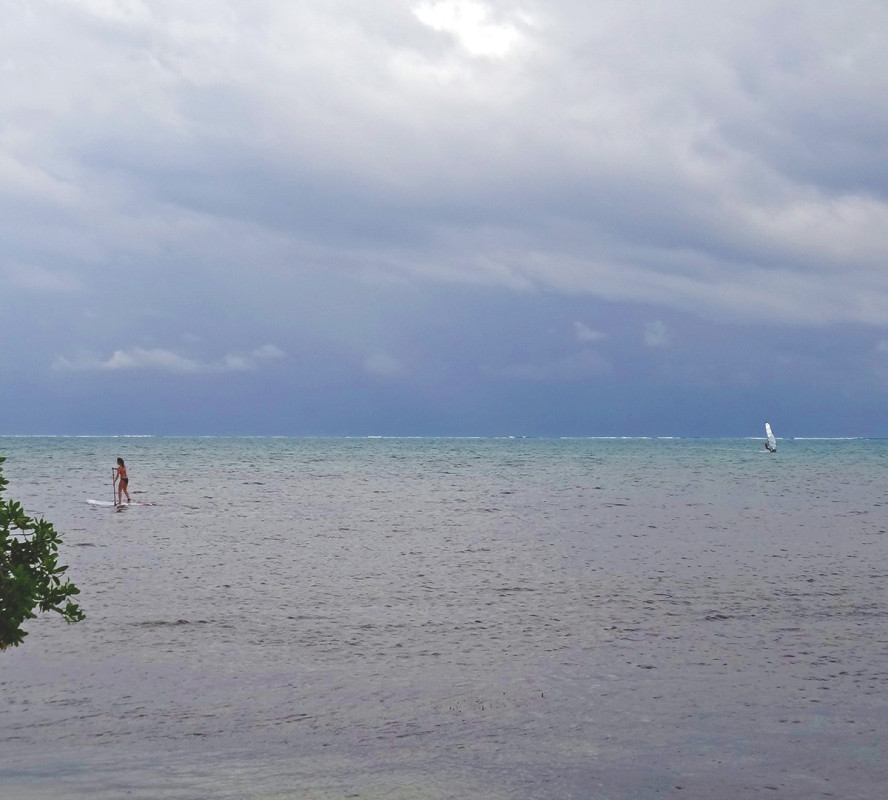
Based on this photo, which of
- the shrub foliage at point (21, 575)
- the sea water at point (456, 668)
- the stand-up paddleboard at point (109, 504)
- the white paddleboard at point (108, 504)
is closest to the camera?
the shrub foliage at point (21, 575)

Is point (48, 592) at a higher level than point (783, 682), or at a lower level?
higher

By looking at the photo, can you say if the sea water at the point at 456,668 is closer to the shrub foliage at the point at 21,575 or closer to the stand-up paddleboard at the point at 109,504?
the shrub foliage at the point at 21,575

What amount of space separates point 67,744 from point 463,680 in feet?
21.7

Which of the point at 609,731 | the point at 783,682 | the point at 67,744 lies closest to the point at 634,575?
the point at 783,682

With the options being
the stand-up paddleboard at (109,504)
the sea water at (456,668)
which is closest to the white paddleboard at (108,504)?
the stand-up paddleboard at (109,504)

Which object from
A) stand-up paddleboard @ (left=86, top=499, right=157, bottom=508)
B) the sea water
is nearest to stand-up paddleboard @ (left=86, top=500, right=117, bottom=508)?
stand-up paddleboard @ (left=86, top=499, right=157, bottom=508)

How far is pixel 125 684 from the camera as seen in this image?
15789 millimetres

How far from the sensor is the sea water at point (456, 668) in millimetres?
11617

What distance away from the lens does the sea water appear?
1162 cm

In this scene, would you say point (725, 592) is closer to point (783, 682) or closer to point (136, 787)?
point (783, 682)

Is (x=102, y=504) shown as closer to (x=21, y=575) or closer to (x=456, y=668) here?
(x=456, y=668)

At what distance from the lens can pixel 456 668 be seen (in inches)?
672

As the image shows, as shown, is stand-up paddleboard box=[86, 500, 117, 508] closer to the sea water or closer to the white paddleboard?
the white paddleboard

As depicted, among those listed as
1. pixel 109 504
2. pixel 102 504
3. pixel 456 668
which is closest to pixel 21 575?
pixel 456 668
